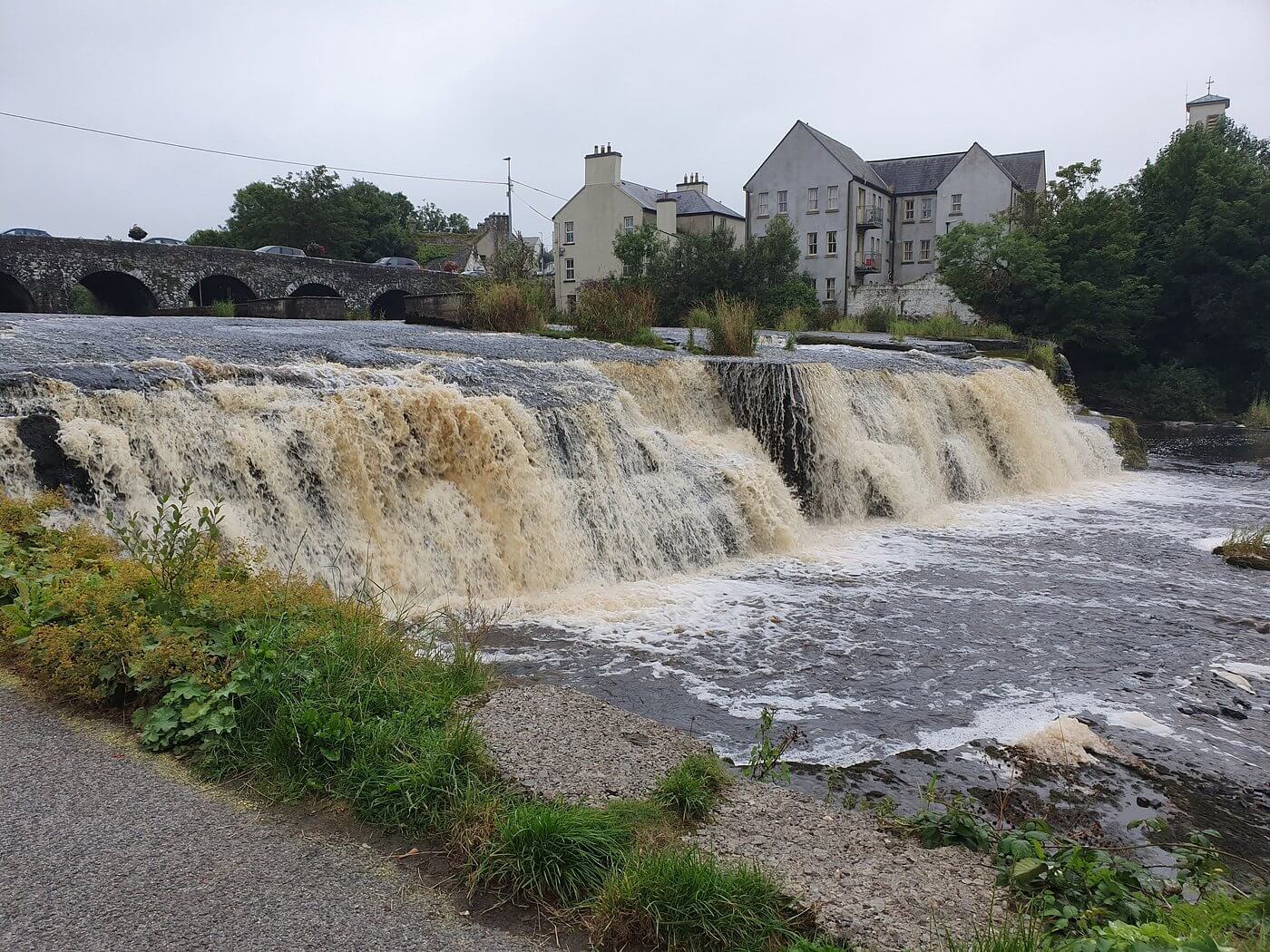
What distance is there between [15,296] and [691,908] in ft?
105

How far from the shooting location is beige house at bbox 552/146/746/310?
42.7 metres

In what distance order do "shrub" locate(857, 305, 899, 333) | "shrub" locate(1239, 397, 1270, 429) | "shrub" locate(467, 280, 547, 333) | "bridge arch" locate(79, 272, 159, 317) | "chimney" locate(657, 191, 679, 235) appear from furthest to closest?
1. "chimney" locate(657, 191, 679, 235)
2. "shrub" locate(857, 305, 899, 333)
3. "bridge arch" locate(79, 272, 159, 317)
4. "shrub" locate(1239, 397, 1270, 429)
5. "shrub" locate(467, 280, 547, 333)

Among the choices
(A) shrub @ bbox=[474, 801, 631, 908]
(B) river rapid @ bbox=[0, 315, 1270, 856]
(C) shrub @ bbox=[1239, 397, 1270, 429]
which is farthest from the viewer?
(C) shrub @ bbox=[1239, 397, 1270, 429]

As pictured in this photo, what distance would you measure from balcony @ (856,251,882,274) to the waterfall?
33236 millimetres

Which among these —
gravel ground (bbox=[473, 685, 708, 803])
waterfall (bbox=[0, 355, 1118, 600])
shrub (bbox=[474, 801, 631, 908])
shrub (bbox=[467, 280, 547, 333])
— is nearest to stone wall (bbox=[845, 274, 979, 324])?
shrub (bbox=[467, 280, 547, 333])

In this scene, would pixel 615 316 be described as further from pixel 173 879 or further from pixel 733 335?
pixel 173 879

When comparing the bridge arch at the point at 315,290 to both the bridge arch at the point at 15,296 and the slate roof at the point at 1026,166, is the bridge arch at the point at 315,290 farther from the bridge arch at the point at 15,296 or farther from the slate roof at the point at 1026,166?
the slate roof at the point at 1026,166

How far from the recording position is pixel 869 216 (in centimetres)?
4638

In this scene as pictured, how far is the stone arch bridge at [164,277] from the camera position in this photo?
2664 cm

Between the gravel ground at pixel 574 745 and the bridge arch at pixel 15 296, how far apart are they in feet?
94.4

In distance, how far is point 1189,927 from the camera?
8.40 feet

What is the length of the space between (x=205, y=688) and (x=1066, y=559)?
9982 mm

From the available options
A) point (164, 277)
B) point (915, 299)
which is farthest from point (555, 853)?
point (915, 299)

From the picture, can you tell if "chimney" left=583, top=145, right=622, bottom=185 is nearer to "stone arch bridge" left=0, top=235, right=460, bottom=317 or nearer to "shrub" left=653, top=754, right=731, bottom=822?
"stone arch bridge" left=0, top=235, right=460, bottom=317
